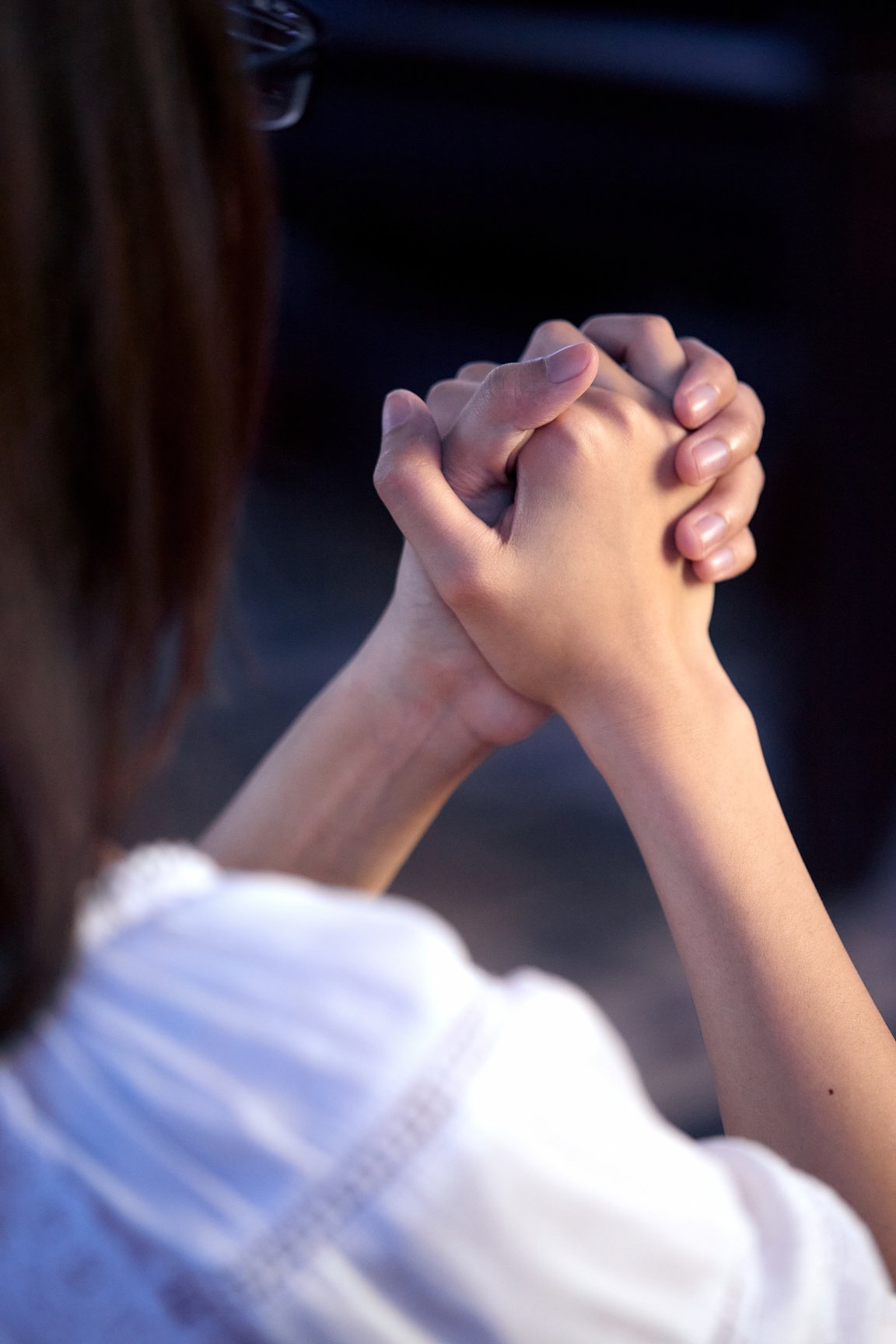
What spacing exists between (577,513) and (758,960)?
22cm

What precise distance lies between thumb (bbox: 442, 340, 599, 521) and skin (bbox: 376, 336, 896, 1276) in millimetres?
14

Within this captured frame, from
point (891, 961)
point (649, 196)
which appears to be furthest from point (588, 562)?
point (649, 196)

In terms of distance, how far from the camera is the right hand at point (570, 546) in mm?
530

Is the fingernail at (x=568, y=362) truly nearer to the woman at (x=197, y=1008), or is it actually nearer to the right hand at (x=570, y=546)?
the right hand at (x=570, y=546)

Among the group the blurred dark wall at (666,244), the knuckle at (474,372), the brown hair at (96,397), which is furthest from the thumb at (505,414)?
the blurred dark wall at (666,244)

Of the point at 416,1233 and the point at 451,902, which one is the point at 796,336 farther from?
the point at 416,1233

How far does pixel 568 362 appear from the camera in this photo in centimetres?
49

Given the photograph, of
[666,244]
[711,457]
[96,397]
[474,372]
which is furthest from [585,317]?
[96,397]

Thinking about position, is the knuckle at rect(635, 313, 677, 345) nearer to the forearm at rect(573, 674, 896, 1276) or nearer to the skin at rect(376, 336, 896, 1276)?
the skin at rect(376, 336, 896, 1276)

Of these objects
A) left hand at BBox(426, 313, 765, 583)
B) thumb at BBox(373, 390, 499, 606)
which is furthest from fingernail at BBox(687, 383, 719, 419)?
thumb at BBox(373, 390, 499, 606)

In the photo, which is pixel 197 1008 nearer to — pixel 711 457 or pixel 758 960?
pixel 758 960

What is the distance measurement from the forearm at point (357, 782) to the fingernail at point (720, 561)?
16 centimetres

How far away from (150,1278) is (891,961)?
1162 mm

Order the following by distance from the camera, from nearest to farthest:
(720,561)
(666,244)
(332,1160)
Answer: (332,1160) < (720,561) < (666,244)
